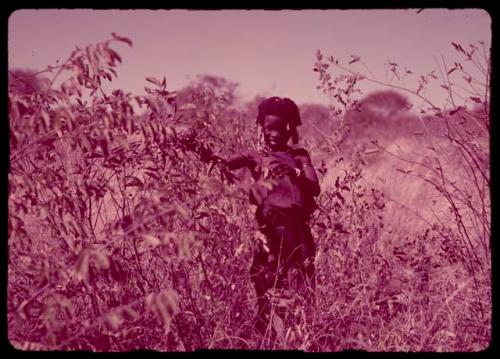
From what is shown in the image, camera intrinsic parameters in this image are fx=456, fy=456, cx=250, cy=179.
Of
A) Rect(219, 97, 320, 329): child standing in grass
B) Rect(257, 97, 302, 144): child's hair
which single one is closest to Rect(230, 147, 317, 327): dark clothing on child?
Rect(219, 97, 320, 329): child standing in grass

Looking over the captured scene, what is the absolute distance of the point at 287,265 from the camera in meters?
3.01

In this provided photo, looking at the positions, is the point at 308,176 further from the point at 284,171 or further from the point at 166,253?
the point at 166,253

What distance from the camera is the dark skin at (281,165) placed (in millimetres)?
2811

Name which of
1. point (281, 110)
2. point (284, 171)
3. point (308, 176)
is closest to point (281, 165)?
point (284, 171)

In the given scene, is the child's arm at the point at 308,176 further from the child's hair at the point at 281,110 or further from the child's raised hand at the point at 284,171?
the child's hair at the point at 281,110

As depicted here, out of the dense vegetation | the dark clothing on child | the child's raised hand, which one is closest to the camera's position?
the dense vegetation

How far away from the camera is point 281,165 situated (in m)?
2.77

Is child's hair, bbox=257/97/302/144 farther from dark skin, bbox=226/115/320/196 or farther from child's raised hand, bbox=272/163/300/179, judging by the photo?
child's raised hand, bbox=272/163/300/179

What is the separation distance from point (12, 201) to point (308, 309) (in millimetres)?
2080

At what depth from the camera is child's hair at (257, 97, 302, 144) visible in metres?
2.90

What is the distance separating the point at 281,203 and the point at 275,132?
0.46 metres
